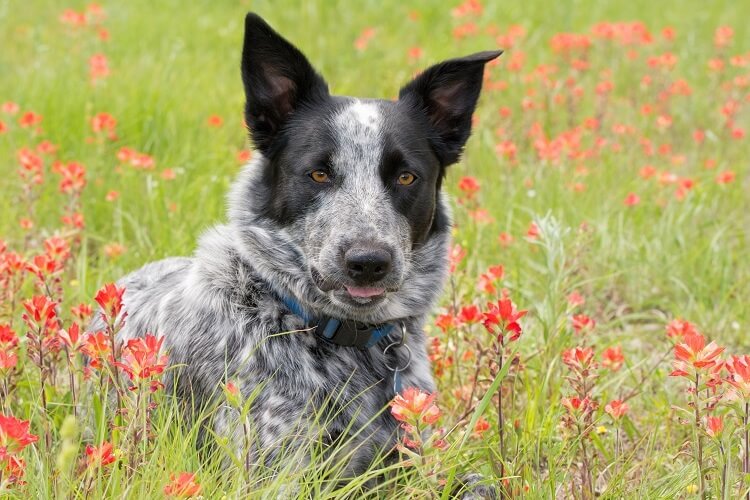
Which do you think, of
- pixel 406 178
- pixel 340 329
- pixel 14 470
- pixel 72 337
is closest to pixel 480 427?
pixel 340 329

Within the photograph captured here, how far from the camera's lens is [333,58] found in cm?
942

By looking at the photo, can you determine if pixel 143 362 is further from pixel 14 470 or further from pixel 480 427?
pixel 480 427

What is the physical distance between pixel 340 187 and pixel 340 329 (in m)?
0.59

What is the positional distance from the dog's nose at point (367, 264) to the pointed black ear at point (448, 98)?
92 cm

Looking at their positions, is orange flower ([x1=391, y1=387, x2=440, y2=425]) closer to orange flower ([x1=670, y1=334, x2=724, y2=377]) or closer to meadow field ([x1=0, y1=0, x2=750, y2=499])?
meadow field ([x1=0, y1=0, x2=750, y2=499])

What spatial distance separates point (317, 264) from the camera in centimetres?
354

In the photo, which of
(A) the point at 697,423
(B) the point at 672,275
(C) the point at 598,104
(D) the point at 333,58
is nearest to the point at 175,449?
(A) the point at 697,423

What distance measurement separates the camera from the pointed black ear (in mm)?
4074

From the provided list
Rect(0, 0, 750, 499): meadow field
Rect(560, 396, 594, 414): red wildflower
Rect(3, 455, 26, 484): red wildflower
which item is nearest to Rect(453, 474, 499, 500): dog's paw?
Rect(0, 0, 750, 499): meadow field

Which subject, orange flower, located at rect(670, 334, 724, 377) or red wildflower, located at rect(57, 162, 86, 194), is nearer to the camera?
orange flower, located at rect(670, 334, 724, 377)

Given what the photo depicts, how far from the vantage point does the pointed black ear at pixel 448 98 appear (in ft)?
13.4

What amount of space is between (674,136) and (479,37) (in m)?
2.81

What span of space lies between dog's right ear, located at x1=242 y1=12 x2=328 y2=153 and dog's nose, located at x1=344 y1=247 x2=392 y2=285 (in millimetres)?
845

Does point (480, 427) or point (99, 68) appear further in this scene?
point (99, 68)
